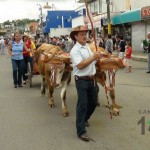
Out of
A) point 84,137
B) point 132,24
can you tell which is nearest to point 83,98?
point 84,137

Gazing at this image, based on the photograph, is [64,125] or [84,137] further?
[64,125]

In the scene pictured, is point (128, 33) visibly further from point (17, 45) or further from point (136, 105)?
point (136, 105)

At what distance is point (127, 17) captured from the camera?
29656mm

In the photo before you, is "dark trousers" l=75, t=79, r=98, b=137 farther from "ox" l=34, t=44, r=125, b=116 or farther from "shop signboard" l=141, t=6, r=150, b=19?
"shop signboard" l=141, t=6, r=150, b=19

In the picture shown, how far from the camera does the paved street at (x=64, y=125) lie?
18.9 ft

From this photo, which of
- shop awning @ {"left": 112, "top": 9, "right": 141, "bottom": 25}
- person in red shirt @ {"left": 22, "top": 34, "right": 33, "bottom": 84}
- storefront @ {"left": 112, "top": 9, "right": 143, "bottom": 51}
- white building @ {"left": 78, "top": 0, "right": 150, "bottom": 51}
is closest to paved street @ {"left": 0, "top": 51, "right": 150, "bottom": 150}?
person in red shirt @ {"left": 22, "top": 34, "right": 33, "bottom": 84}

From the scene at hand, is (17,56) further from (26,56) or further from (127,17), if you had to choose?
(127,17)

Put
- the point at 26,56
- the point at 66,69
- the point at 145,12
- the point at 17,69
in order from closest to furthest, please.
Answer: the point at 66,69
the point at 17,69
the point at 26,56
the point at 145,12

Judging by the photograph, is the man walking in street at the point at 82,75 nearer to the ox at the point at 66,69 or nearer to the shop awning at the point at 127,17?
the ox at the point at 66,69

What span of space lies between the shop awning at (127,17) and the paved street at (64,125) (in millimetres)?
18046

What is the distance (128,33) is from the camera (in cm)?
3212

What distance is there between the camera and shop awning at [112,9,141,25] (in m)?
27.7

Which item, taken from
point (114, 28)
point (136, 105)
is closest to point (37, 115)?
point (136, 105)

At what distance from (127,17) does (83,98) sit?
80.7 feet
